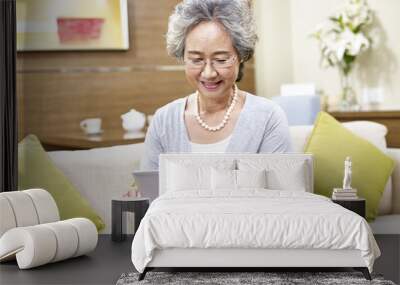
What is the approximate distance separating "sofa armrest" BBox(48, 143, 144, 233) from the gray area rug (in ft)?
4.52

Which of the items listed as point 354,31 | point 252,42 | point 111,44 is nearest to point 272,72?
point 252,42

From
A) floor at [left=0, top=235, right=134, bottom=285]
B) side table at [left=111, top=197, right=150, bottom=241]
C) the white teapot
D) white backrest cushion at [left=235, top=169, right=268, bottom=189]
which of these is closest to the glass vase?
white backrest cushion at [left=235, top=169, right=268, bottom=189]

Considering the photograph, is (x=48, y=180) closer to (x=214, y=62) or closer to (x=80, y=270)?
(x=80, y=270)

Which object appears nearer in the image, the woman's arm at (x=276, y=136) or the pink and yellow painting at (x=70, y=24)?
the woman's arm at (x=276, y=136)

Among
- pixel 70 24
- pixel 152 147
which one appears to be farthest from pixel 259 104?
pixel 70 24

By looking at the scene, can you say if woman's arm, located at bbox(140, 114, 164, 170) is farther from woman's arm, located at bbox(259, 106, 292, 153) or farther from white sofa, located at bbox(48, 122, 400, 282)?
woman's arm, located at bbox(259, 106, 292, 153)

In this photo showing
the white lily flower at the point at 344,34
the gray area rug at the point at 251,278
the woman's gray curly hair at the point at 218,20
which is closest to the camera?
the gray area rug at the point at 251,278

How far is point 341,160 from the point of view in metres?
5.52

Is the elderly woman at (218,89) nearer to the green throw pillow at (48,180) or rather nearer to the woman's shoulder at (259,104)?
the woman's shoulder at (259,104)

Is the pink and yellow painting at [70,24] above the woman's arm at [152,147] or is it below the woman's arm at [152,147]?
above

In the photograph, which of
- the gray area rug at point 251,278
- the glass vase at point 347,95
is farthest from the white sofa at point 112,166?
the gray area rug at point 251,278

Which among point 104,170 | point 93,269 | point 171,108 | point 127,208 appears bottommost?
A: point 93,269

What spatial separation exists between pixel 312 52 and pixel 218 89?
33.2 inches

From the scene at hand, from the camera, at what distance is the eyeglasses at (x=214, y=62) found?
5500mm
